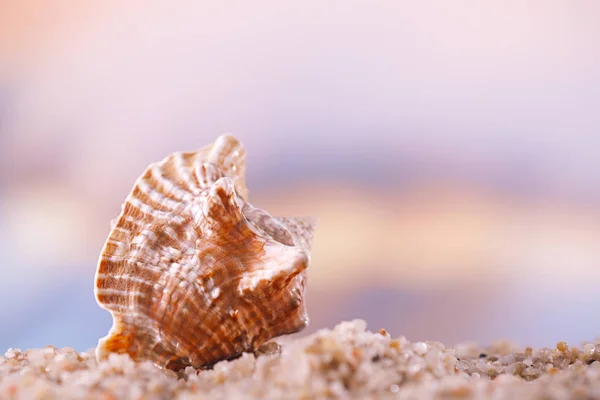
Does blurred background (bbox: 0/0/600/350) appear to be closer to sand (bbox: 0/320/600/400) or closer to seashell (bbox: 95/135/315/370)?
seashell (bbox: 95/135/315/370)

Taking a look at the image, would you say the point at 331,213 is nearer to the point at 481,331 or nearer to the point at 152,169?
the point at 481,331

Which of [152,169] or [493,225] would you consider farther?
[493,225]

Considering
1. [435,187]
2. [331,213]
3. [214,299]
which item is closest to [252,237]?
[214,299]

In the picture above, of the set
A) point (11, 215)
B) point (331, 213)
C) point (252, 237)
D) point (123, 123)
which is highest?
point (123, 123)

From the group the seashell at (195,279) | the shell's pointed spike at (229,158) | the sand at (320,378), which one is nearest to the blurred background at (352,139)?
the shell's pointed spike at (229,158)

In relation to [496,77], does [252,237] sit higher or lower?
lower

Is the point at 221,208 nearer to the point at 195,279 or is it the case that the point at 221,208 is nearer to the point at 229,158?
the point at 195,279

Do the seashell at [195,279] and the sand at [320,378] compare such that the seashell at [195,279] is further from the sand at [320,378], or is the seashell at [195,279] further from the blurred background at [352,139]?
the blurred background at [352,139]
